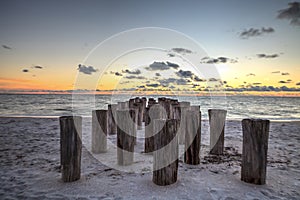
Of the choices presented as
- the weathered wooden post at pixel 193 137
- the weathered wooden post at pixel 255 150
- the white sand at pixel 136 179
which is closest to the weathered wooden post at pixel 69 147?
the white sand at pixel 136 179

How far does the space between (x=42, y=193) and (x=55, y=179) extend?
0.51 meters

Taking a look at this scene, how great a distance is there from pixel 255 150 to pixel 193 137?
1.22 m

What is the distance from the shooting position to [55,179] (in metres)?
3.65

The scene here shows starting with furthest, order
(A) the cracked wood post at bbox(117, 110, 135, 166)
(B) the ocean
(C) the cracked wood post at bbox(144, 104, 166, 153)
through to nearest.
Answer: (B) the ocean, (C) the cracked wood post at bbox(144, 104, 166, 153), (A) the cracked wood post at bbox(117, 110, 135, 166)

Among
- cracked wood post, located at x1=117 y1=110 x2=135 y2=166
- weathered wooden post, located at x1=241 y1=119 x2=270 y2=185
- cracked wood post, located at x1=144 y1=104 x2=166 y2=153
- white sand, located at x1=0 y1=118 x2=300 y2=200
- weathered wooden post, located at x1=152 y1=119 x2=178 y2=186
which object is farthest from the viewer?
cracked wood post, located at x1=144 y1=104 x2=166 y2=153

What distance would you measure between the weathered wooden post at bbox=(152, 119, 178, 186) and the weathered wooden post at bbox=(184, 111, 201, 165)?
1085 millimetres

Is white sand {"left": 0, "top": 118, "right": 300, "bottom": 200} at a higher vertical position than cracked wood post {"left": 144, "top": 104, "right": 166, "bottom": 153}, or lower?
lower

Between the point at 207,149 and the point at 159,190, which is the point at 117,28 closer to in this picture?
the point at 207,149

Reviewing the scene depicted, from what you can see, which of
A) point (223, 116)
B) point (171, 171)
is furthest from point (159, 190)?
point (223, 116)

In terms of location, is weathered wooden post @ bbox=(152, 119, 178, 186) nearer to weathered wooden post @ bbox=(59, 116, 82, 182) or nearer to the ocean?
weathered wooden post @ bbox=(59, 116, 82, 182)

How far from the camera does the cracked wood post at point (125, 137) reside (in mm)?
4123

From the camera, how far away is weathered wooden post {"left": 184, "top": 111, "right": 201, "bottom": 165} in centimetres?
436

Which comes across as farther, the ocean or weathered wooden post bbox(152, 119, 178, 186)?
the ocean

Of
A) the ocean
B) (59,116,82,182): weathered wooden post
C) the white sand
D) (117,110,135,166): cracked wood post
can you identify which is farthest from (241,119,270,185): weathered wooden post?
the ocean
